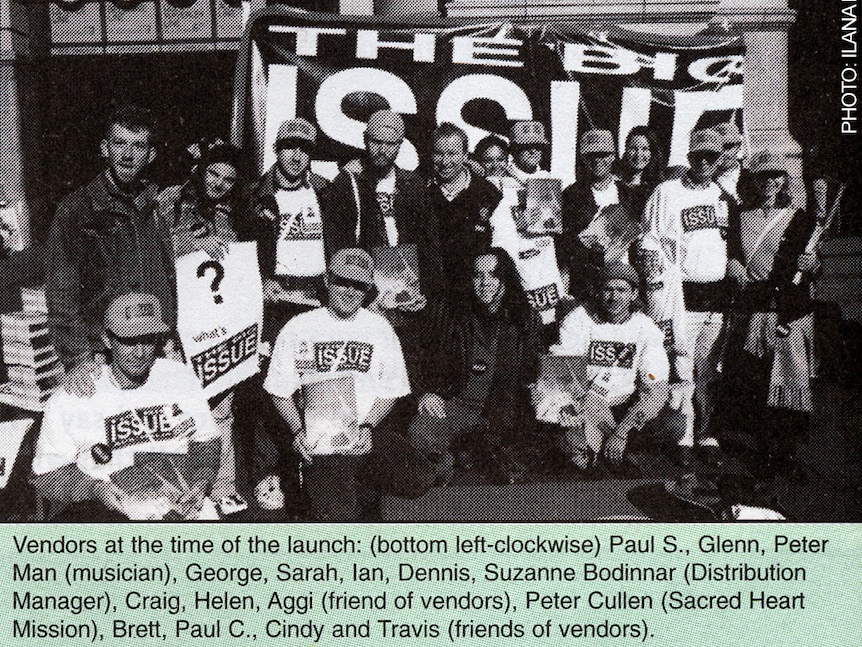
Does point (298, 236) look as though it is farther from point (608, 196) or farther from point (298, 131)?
point (608, 196)

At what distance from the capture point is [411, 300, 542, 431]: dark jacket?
193 centimetres

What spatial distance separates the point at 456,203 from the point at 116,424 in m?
0.93

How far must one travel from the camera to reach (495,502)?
1.86 m

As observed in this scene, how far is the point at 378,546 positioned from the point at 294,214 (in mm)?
781

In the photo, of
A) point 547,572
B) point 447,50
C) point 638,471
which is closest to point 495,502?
point 547,572

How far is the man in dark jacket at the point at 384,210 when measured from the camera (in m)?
1.93

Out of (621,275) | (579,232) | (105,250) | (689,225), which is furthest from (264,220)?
(689,225)

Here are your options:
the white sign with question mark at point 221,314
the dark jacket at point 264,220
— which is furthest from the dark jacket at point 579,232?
the white sign with question mark at point 221,314

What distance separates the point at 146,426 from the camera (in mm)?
1874

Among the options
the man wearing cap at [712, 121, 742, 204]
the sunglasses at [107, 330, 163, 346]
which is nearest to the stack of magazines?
the sunglasses at [107, 330, 163, 346]

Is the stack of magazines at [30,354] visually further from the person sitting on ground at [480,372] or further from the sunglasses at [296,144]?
the person sitting on ground at [480,372]
